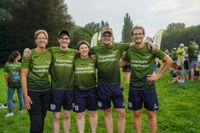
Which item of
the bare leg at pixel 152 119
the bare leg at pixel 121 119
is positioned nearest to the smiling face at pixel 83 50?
the bare leg at pixel 121 119

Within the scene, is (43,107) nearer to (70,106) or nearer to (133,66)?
(70,106)

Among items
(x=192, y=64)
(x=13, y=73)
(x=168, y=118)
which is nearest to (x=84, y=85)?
(x=168, y=118)

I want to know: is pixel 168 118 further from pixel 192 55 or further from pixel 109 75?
pixel 192 55

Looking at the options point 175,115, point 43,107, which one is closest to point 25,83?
point 43,107

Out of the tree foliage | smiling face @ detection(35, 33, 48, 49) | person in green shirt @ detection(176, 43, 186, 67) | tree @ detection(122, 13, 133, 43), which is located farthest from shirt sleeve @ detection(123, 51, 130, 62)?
tree @ detection(122, 13, 133, 43)

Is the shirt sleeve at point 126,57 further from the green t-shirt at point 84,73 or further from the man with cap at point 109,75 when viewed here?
the green t-shirt at point 84,73

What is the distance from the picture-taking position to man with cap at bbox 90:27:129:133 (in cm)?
820

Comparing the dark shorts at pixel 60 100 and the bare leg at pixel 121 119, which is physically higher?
the dark shorts at pixel 60 100

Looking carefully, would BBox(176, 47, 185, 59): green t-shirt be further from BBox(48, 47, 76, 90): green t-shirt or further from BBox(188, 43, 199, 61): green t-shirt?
BBox(48, 47, 76, 90): green t-shirt

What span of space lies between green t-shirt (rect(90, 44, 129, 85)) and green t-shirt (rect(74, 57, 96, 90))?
17 centimetres

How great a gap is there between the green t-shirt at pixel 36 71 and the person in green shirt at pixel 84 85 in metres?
0.85

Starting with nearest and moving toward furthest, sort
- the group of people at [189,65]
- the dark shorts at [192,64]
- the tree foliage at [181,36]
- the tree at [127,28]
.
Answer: the group of people at [189,65] < the dark shorts at [192,64] < the tree foliage at [181,36] < the tree at [127,28]

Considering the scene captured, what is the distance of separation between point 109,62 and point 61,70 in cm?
112

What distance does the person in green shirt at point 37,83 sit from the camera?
24.7 ft
